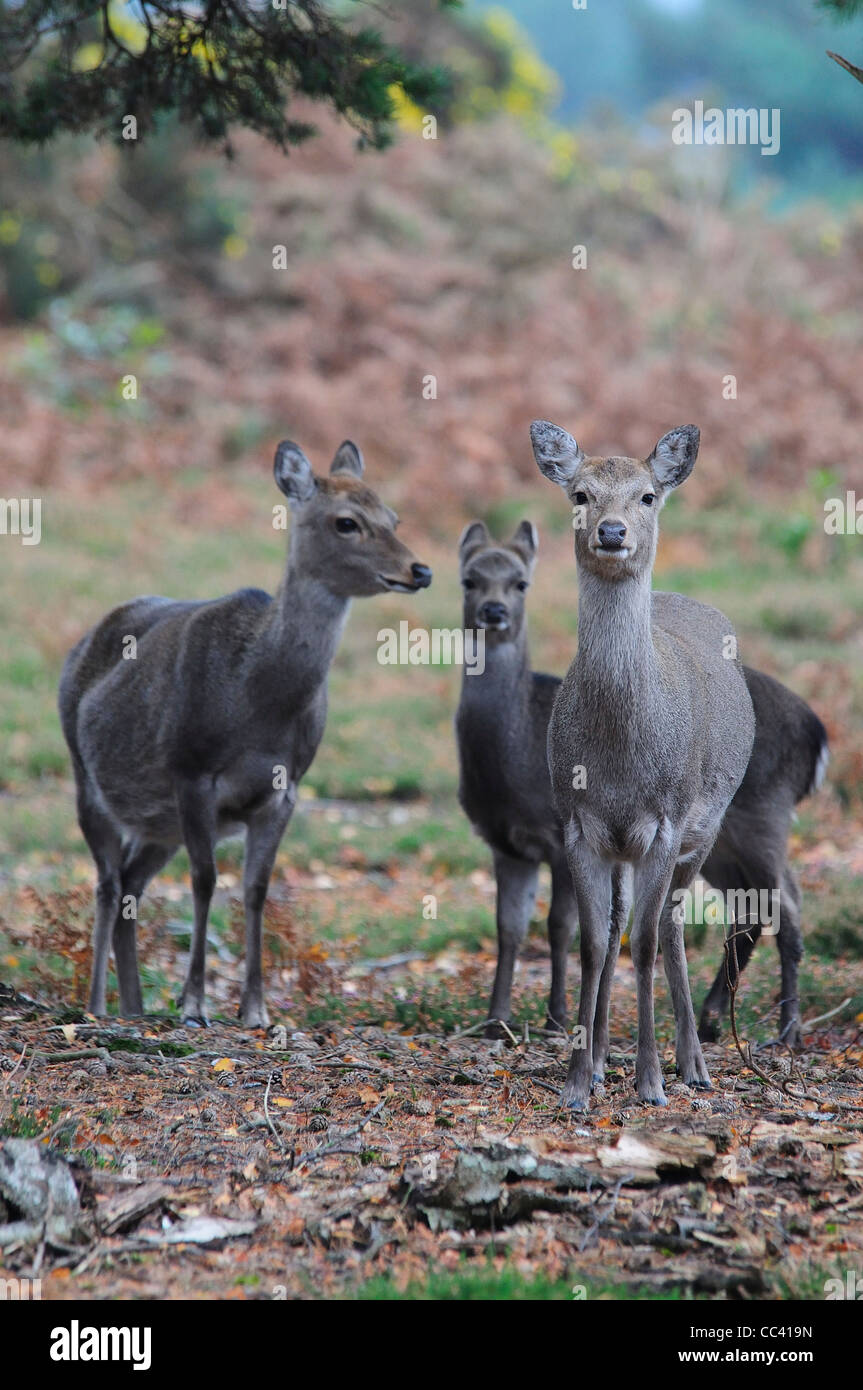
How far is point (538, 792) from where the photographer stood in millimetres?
7191

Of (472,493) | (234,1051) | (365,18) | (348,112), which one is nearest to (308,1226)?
(234,1051)

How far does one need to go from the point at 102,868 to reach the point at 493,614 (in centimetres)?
244

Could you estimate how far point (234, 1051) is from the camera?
612 cm

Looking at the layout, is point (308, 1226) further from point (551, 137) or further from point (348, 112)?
point (551, 137)

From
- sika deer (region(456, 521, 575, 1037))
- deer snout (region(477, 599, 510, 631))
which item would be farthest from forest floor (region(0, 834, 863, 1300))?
deer snout (region(477, 599, 510, 631))

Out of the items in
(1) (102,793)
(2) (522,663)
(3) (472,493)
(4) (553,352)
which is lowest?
(1) (102,793)

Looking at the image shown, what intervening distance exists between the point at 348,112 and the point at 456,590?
30.6ft

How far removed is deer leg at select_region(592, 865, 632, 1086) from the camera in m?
5.79

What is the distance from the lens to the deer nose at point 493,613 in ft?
23.9

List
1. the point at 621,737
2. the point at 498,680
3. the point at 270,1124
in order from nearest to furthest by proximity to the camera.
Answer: the point at 270,1124 < the point at 621,737 < the point at 498,680

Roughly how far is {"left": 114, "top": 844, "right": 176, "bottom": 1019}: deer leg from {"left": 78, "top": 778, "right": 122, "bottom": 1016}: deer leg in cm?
5

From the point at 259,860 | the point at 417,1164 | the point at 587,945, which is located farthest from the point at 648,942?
the point at 259,860

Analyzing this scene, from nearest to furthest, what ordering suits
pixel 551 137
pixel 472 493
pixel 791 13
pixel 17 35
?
pixel 17 35, pixel 472 493, pixel 551 137, pixel 791 13

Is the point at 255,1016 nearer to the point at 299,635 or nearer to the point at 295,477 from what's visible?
the point at 299,635
